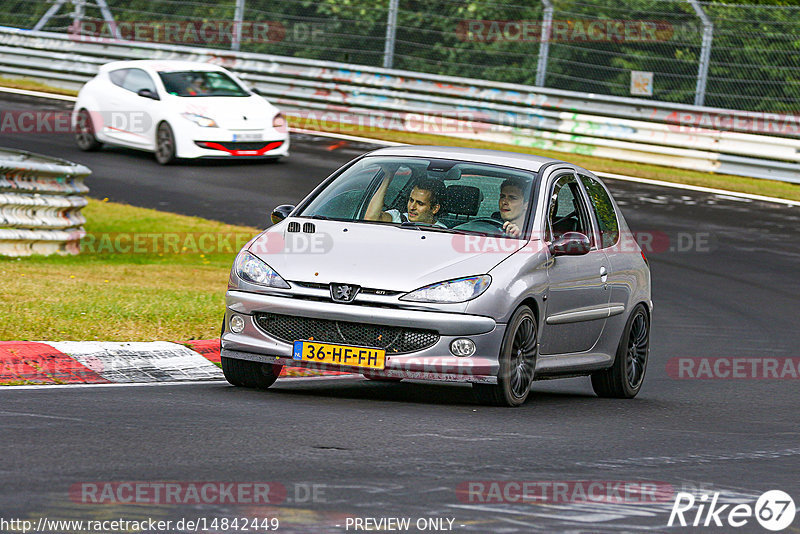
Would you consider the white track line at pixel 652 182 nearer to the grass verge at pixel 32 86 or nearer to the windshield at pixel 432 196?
the grass verge at pixel 32 86

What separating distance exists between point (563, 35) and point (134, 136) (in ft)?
25.0

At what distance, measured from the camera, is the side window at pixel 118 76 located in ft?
80.5

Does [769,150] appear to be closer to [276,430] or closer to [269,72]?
[269,72]

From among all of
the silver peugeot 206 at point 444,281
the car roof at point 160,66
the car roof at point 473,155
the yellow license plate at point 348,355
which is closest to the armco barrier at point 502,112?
the car roof at point 160,66

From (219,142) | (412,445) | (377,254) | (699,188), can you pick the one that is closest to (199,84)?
(219,142)

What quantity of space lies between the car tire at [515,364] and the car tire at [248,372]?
4.25 ft

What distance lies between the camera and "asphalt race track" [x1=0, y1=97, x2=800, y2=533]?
590cm

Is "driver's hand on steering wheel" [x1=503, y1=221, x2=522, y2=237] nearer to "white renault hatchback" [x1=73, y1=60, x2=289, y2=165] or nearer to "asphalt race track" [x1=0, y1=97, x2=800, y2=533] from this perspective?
"asphalt race track" [x1=0, y1=97, x2=800, y2=533]

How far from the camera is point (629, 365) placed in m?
10.6

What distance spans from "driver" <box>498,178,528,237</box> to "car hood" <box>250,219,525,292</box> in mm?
205

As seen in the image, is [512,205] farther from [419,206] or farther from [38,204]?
[38,204]

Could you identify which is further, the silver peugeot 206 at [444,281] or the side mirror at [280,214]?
the side mirror at [280,214]

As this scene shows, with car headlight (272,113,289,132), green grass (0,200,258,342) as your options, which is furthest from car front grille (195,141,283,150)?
green grass (0,200,258,342)

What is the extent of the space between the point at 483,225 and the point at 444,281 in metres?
0.94
